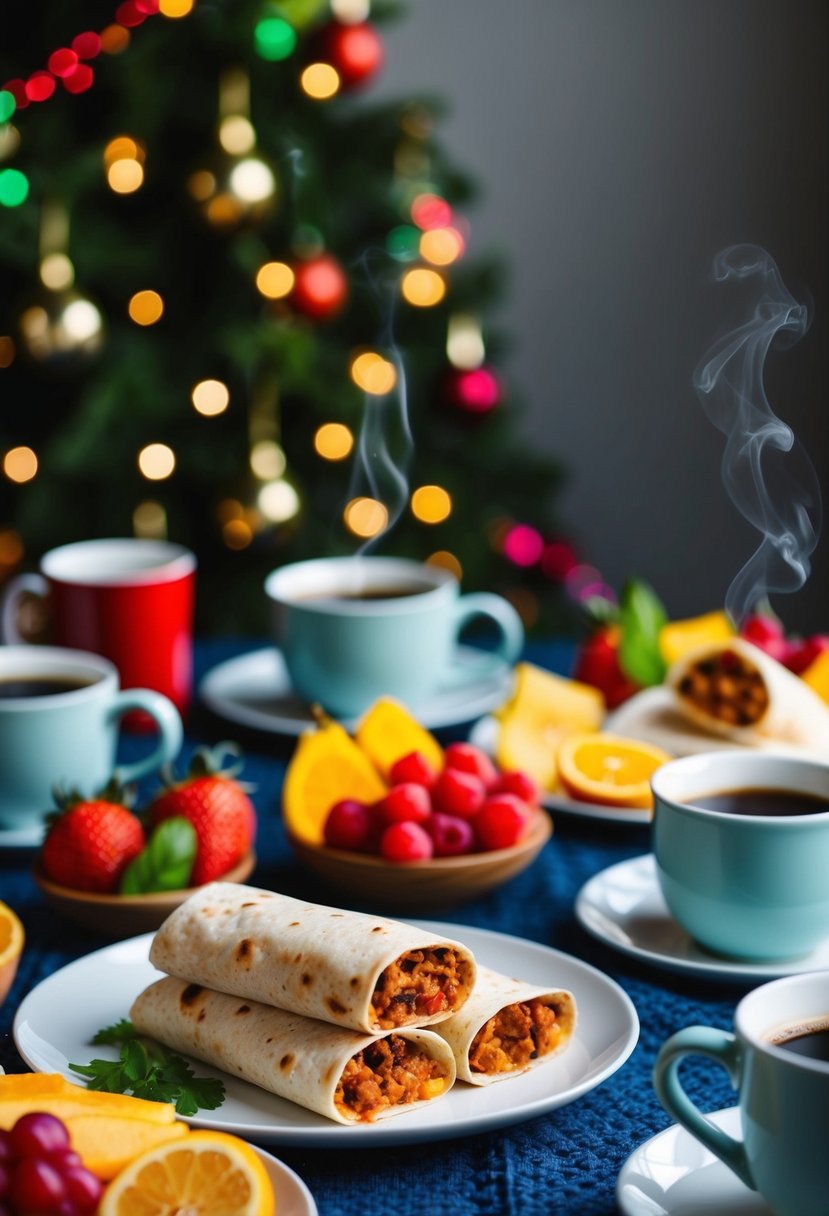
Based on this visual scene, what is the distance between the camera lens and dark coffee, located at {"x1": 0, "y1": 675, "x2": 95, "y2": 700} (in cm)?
166

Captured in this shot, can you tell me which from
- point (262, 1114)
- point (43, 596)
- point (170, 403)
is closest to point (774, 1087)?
point (262, 1114)

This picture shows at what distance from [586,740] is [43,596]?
0.83m

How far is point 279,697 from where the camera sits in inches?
79.0

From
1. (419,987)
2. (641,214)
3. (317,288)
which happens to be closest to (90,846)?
(419,987)

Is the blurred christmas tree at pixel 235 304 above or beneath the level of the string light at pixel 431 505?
above

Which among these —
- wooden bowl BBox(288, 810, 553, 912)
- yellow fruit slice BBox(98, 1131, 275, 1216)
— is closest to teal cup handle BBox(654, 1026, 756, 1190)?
yellow fruit slice BBox(98, 1131, 275, 1216)

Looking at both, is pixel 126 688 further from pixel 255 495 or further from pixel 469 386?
pixel 469 386

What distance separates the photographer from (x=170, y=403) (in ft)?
9.78

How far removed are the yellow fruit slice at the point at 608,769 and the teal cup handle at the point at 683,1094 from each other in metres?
0.71

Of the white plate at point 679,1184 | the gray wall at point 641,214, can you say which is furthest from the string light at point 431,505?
the white plate at point 679,1184

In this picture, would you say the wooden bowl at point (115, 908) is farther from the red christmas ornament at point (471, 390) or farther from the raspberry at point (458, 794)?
the red christmas ornament at point (471, 390)

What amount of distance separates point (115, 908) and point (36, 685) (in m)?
0.48

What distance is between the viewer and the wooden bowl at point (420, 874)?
51.8 inches

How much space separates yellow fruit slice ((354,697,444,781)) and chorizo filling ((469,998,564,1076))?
494 mm
